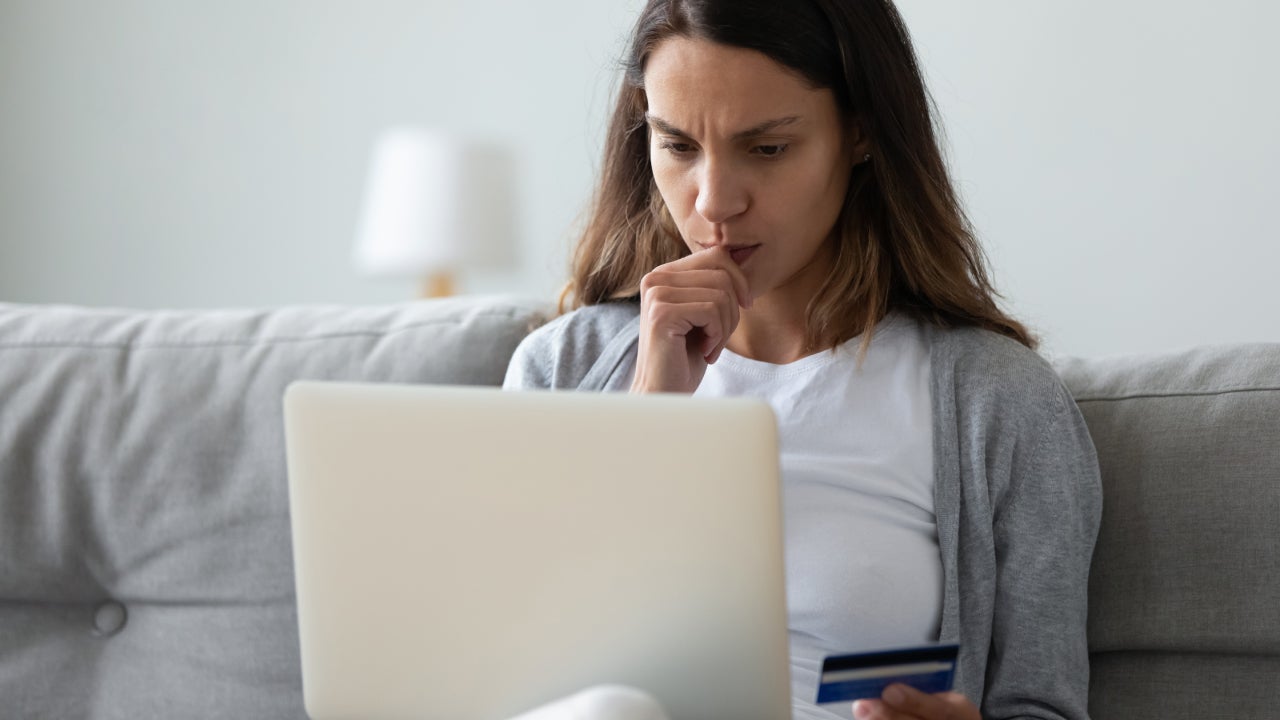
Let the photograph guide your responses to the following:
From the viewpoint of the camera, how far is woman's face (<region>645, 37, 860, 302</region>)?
1.19 m

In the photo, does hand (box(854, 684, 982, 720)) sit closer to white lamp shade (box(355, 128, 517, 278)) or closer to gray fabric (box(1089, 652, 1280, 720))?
gray fabric (box(1089, 652, 1280, 720))

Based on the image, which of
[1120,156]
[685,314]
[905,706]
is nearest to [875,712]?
[905,706]

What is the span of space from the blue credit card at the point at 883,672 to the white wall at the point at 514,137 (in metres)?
1.44

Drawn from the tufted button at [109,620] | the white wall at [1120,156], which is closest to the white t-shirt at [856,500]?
the tufted button at [109,620]

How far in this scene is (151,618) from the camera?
1495 millimetres

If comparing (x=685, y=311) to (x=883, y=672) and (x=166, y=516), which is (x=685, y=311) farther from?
(x=166, y=516)

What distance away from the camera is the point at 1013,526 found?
1.21m

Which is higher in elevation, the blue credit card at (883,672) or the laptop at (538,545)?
the laptop at (538,545)

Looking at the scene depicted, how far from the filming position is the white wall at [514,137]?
2.33m


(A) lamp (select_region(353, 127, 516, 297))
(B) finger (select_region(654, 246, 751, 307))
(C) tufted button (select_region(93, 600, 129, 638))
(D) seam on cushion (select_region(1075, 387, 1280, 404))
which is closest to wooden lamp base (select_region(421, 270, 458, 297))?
(A) lamp (select_region(353, 127, 516, 297))

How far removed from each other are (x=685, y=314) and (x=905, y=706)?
0.44 meters

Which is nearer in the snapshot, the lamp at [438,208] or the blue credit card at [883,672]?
the blue credit card at [883,672]

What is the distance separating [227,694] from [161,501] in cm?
23

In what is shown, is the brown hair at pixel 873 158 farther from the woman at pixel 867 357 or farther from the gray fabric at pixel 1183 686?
the gray fabric at pixel 1183 686
